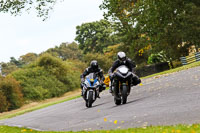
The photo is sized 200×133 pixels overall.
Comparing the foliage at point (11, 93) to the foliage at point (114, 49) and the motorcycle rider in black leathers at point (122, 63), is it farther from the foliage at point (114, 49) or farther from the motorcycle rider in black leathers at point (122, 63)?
the motorcycle rider in black leathers at point (122, 63)

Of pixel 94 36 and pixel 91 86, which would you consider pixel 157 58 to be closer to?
pixel 91 86

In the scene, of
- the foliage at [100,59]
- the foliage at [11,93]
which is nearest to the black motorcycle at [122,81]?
the foliage at [11,93]

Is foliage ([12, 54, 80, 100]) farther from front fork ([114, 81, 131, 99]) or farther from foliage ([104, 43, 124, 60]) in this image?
front fork ([114, 81, 131, 99])

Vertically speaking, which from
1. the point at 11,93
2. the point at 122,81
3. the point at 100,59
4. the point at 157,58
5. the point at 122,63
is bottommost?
the point at 11,93

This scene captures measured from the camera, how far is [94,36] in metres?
86.3

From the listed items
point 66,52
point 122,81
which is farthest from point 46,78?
point 66,52

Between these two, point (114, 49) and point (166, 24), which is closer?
point (166, 24)

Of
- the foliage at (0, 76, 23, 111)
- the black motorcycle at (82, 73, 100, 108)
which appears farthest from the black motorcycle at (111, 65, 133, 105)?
the foliage at (0, 76, 23, 111)

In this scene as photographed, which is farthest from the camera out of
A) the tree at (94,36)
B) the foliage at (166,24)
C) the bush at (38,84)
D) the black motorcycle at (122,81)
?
the tree at (94,36)

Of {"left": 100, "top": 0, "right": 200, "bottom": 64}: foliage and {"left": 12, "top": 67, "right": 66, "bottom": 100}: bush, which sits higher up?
{"left": 100, "top": 0, "right": 200, "bottom": 64}: foliage

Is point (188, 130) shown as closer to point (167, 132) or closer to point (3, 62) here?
point (167, 132)

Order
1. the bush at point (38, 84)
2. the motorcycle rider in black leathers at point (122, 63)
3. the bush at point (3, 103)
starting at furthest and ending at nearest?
1. the bush at point (38, 84)
2. the bush at point (3, 103)
3. the motorcycle rider in black leathers at point (122, 63)

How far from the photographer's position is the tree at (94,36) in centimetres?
8350

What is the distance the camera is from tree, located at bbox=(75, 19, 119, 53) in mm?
83500
